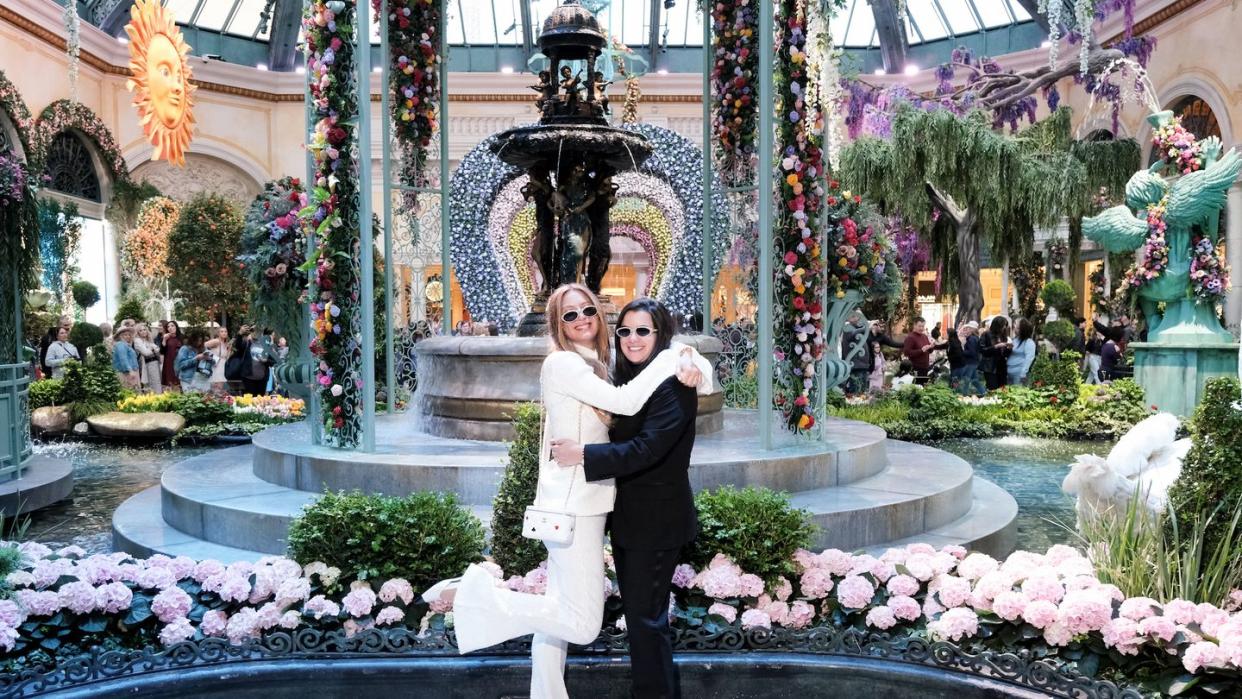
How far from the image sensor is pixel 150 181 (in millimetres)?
22234

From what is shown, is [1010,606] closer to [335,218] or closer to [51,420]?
[335,218]

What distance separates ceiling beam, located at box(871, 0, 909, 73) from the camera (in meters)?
23.5

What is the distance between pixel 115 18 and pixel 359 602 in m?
21.8

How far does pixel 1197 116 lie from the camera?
655 inches

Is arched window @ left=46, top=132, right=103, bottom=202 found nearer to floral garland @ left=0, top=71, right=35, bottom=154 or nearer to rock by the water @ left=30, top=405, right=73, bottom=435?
floral garland @ left=0, top=71, right=35, bottom=154

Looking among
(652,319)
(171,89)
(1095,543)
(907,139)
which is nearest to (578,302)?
(652,319)

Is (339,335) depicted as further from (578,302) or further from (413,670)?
(578,302)

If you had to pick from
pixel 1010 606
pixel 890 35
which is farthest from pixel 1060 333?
pixel 1010 606

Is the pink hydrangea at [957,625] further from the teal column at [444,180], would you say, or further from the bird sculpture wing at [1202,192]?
the bird sculpture wing at [1202,192]

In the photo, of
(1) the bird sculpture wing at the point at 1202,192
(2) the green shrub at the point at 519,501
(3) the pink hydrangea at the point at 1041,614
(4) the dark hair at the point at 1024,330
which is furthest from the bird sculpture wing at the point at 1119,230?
(2) the green shrub at the point at 519,501

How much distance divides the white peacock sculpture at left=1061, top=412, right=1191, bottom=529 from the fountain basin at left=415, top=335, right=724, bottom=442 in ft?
8.81

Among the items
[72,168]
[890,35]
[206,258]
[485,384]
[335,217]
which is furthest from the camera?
[890,35]

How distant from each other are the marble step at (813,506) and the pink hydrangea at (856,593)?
828 mm

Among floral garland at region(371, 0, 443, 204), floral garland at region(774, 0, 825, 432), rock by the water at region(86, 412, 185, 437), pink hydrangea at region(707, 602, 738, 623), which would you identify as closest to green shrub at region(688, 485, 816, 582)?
pink hydrangea at region(707, 602, 738, 623)
